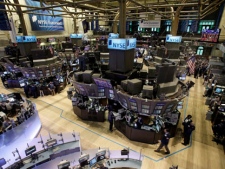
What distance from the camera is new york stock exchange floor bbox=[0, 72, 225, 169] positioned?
6.63 metres

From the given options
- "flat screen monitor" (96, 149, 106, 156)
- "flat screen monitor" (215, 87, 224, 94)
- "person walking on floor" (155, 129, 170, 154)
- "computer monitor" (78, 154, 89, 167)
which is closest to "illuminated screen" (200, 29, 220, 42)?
"flat screen monitor" (215, 87, 224, 94)

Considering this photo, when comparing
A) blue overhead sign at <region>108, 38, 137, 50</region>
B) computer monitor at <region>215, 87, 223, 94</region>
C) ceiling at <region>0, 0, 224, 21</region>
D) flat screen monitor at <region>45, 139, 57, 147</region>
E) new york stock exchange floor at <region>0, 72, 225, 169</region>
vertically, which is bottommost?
new york stock exchange floor at <region>0, 72, 225, 169</region>

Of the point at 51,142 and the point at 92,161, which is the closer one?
the point at 92,161

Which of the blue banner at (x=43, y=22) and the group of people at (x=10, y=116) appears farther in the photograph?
the blue banner at (x=43, y=22)

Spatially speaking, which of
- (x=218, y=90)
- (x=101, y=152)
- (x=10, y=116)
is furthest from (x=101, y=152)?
(x=218, y=90)

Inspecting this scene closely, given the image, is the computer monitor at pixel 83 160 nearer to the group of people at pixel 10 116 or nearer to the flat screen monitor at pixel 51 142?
the flat screen monitor at pixel 51 142

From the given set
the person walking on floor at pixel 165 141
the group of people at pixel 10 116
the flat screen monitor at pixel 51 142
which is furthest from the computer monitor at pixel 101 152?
the group of people at pixel 10 116

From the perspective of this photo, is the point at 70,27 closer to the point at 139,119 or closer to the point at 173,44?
the point at 173,44

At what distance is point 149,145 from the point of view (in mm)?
7637

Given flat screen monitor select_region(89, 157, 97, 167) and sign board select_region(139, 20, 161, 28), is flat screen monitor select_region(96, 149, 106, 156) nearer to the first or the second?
flat screen monitor select_region(89, 157, 97, 167)

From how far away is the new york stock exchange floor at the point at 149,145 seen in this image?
6.63 m

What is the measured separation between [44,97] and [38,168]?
8134 mm

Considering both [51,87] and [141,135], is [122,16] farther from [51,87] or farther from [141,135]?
[51,87]

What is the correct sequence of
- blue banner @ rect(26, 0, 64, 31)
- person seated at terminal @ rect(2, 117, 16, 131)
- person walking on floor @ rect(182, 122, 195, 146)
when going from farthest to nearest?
1. blue banner @ rect(26, 0, 64, 31)
2. person seated at terminal @ rect(2, 117, 16, 131)
3. person walking on floor @ rect(182, 122, 195, 146)
